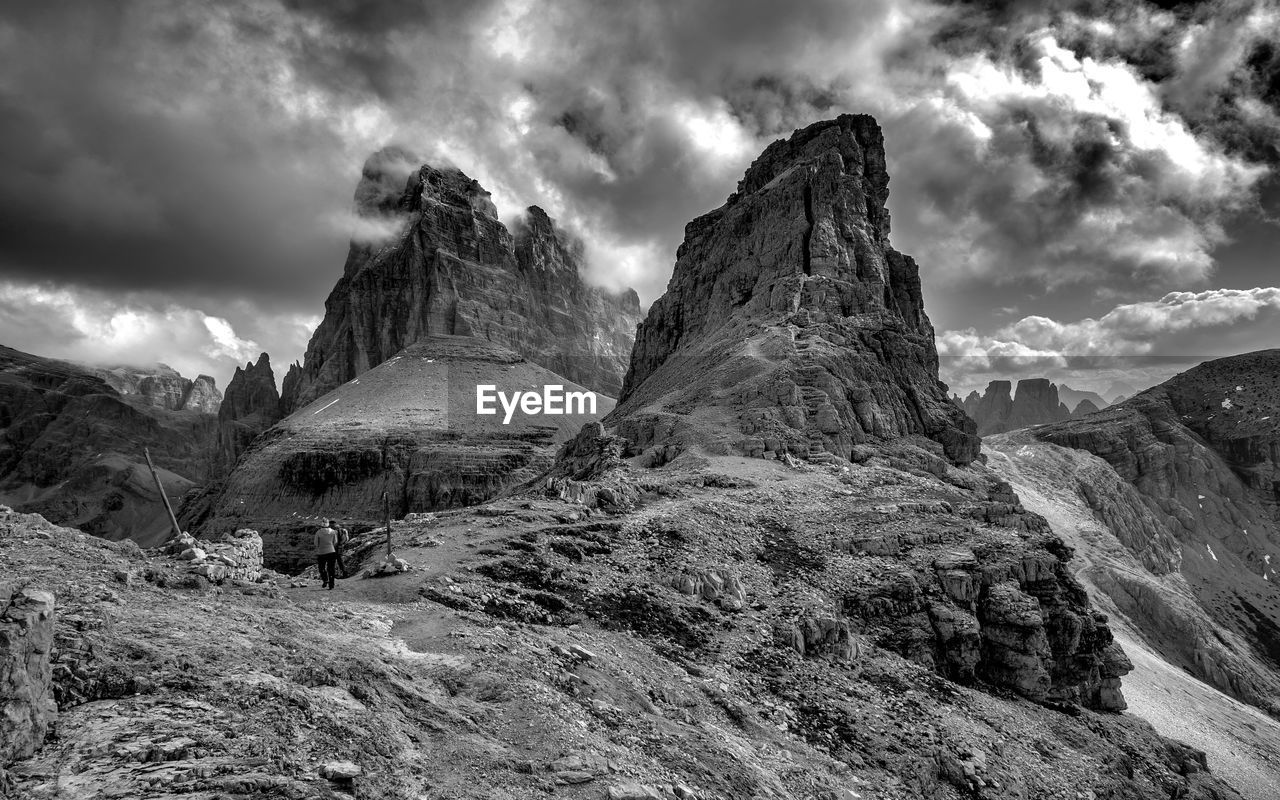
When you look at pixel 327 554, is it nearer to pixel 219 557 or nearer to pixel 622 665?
pixel 219 557

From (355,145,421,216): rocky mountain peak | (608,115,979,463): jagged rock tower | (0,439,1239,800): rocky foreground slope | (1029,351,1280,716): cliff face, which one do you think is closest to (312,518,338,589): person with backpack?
(0,439,1239,800): rocky foreground slope

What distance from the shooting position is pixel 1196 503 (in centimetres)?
11488

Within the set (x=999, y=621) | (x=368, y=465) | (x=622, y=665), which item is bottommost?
(x=999, y=621)

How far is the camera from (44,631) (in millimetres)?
6645

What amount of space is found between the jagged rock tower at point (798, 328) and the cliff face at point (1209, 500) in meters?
39.9

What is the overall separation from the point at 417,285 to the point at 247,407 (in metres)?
72.1

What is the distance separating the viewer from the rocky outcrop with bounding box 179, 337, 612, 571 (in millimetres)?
93500

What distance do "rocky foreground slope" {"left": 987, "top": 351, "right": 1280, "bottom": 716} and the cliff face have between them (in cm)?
19

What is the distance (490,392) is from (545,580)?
115682 millimetres

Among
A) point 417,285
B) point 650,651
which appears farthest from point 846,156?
point 417,285

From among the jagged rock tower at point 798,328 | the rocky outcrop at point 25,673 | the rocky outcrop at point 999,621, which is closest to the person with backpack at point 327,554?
the rocky outcrop at point 25,673

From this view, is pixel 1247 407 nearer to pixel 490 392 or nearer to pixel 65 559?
pixel 490 392

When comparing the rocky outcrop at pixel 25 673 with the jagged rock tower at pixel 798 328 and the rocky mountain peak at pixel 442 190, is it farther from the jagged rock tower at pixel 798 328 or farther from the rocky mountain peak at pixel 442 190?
the rocky mountain peak at pixel 442 190

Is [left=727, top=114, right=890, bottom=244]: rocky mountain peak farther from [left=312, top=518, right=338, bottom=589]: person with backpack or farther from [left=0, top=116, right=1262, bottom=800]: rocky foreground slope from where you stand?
[left=312, top=518, right=338, bottom=589]: person with backpack
